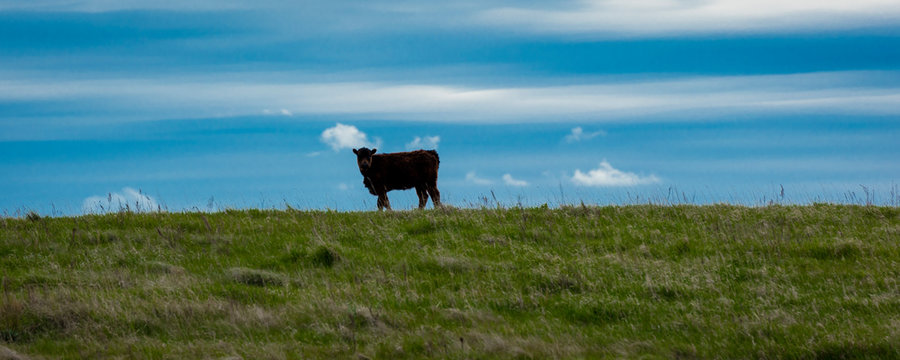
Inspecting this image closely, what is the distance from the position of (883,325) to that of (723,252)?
4591 millimetres

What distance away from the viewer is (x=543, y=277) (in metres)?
12.8

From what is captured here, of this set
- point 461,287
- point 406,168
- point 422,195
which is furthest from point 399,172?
point 461,287

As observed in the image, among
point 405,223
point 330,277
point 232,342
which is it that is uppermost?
point 405,223

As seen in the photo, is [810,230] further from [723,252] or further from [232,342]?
[232,342]

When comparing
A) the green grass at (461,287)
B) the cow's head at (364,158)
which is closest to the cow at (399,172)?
the cow's head at (364,158)

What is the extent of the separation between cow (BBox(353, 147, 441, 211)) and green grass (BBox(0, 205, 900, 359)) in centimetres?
552

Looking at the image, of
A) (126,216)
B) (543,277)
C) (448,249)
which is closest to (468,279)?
(543,277)

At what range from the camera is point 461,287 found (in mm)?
12367

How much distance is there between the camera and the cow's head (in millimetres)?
23875

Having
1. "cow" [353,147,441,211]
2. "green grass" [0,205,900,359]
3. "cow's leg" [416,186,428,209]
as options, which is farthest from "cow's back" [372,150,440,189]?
"green grass" [0,205,900,359]

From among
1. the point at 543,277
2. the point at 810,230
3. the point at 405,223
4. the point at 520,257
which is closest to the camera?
the point at 543,277

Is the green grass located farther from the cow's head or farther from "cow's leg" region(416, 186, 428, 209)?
"cow's leg" region(416, 186, 428, 209)

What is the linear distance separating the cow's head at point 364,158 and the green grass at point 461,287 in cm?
532

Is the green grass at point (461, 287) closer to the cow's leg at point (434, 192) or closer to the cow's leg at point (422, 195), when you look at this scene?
the cow's leg at point (434, 192)
